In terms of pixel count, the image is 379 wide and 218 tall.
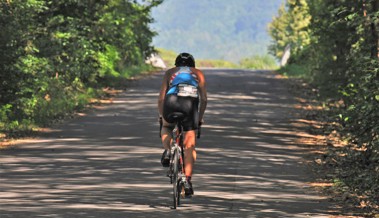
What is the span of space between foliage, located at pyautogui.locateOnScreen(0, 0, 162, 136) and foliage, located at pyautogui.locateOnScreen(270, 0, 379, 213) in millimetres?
6797

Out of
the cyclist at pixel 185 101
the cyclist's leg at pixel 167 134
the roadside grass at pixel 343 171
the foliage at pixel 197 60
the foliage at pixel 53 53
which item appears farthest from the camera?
the foliage at pixel 197 60

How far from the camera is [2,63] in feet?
74.9

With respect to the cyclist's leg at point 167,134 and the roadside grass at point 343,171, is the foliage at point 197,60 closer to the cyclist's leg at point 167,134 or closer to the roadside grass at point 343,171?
the roadside grass at point 343,171

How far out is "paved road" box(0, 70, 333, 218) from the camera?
13.1 m

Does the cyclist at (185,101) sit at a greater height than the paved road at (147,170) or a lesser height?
greater

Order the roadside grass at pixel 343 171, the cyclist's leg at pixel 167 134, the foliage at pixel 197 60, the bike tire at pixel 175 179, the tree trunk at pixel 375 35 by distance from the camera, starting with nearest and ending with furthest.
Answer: the bike tire at pixel 175 179, the cyclist's leg at pixel 167 134, the roadside grass at pixel 343 171, the tree trunk at pixel 375 35, the foliage at pixel 197 60

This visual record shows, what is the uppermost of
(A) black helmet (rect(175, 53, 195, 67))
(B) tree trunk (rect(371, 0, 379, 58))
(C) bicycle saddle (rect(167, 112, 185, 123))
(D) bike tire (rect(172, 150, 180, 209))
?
(B) tree trunk (rect(371, 0, 379, 58))

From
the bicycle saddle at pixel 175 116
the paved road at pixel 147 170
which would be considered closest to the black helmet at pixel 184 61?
the bicycle saddle at pixel 175 116

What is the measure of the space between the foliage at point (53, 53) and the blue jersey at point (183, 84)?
33.3 feet

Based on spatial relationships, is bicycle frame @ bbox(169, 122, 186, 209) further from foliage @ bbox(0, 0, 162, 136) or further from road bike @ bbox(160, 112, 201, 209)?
foliage @ bbox(0, 0, 162, 136)

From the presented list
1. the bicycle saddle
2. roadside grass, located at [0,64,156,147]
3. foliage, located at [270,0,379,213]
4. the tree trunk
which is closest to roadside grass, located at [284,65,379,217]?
foliage, located at [270,0,379,213]

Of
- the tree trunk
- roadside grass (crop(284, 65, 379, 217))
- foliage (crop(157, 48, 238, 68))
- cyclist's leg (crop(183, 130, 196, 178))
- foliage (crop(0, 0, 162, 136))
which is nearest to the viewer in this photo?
cyclist's leg (crop(183, 130, 196, 178))

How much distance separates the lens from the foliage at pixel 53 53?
76.7 feet

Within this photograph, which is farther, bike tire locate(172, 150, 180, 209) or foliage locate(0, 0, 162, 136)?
foliage locate(0, 0, 162, 136)
